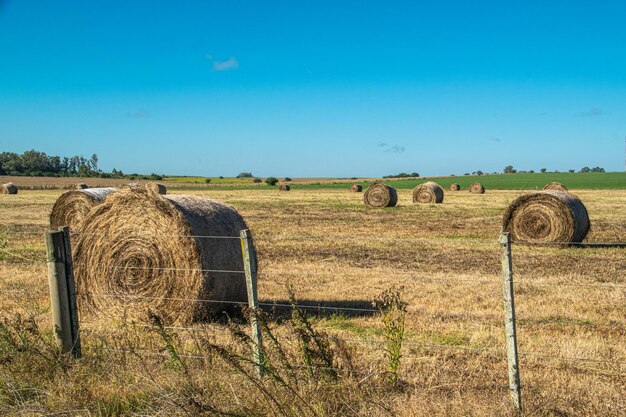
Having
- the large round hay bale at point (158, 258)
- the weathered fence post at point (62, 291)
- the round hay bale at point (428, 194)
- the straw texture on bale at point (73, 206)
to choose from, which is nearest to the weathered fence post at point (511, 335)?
the weathered fence post at point (62, 291)

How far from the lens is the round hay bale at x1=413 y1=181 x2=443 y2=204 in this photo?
36.8m

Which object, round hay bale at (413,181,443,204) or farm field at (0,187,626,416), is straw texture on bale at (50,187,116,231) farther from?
round hay bale at (413,181,443,204)

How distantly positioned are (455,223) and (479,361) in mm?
16646

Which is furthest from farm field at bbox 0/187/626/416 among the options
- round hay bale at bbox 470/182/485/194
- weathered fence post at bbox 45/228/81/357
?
round hay bale at bbox 470/182/485/194

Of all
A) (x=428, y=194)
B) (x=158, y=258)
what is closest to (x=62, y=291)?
(x=158, y=258)

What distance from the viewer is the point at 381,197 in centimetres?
3316

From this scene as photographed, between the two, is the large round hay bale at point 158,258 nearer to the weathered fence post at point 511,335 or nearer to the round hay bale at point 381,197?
the weathered fence post at point 511,335

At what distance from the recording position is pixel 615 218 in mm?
24375

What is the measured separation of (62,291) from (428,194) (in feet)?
108

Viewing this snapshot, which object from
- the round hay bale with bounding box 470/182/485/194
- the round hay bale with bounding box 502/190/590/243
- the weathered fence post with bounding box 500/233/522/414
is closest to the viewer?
the weathered fence post with bounding box 500/233/522/414

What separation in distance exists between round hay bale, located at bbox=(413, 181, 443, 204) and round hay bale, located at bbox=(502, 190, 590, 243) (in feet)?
61.9

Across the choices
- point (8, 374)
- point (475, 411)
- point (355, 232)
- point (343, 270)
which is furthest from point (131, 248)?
point (355, 232)

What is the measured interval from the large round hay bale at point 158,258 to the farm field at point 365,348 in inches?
16.9

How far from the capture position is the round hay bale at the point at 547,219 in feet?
55.2
